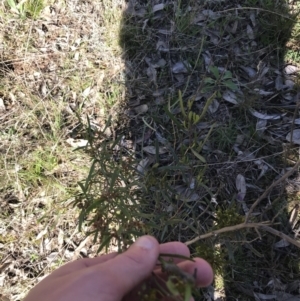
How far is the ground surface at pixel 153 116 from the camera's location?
2.41m

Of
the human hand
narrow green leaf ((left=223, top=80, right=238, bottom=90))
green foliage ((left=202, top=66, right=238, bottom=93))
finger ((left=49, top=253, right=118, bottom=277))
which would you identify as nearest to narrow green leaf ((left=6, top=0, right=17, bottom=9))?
green foliage ((left=202, top=66, right=238, bottom=93))

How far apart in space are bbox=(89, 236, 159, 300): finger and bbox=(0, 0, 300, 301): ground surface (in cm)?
105

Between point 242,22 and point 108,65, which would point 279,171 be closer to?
point 242,22

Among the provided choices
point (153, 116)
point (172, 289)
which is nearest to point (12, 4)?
point (153, 116)

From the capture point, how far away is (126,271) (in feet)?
3.99

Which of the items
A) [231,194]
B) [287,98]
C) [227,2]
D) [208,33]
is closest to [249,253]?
[231,194]

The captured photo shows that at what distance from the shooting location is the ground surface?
2.41 metres

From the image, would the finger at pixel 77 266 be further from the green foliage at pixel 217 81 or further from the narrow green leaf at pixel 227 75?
the narrow green leaf at pixel 227 75

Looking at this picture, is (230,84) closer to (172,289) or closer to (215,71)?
(215,71)

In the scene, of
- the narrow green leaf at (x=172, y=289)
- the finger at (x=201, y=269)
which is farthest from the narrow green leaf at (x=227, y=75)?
the narrow green leaf at (x=172, y=289)

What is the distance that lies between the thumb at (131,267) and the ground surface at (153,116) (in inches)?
41.2

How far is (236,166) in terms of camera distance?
8.34 ft

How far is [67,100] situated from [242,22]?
126cm

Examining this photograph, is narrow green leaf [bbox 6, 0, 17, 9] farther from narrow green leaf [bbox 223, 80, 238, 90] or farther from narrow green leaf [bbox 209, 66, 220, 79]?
narrow green leaf [bbox 223, 80, 238, 90]
